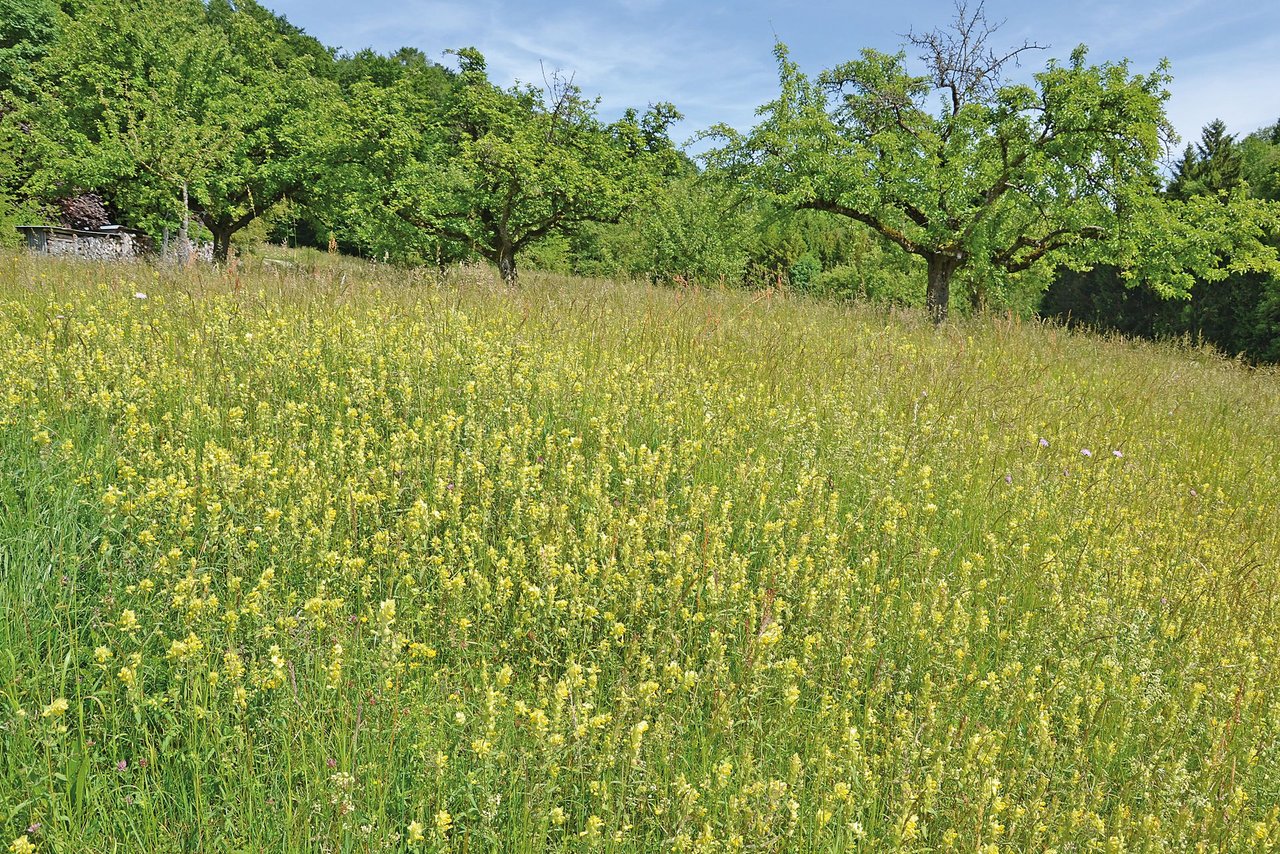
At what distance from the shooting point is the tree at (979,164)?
12.5 m

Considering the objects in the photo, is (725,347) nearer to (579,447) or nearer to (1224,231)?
(579,447)

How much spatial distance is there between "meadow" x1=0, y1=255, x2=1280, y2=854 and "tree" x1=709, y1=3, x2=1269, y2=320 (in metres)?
9.60

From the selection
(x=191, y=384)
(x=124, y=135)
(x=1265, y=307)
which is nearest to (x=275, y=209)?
(x=124, y=135)

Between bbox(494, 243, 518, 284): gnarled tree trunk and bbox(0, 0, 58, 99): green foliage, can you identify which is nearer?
bbox(494, 243, 518, 284): gnarled tree trunk

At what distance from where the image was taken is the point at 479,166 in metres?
14.4

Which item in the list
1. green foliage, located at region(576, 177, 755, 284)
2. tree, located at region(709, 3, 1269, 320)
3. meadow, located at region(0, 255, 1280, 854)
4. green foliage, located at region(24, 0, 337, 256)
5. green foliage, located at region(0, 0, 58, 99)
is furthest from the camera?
green foliage, located at region(0, 0, 58, 99)

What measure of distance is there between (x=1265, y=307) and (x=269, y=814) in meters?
20.5

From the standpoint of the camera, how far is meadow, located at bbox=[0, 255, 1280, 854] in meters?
1.87

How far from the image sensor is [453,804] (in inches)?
73.7

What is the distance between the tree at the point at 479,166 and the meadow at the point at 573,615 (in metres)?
10.4

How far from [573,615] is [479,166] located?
44.9ft

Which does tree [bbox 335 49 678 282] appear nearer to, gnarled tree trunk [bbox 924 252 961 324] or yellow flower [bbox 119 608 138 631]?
gnarled tree trunk [bbox 924 252 961 324]

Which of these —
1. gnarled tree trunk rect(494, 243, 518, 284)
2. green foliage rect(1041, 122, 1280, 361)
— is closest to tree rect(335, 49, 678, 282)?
gnarled tree trunk rect(494, 243, 518, 284)

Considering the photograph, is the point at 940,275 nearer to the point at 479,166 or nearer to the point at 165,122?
the point at 479,166
